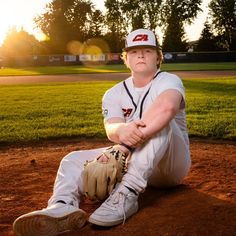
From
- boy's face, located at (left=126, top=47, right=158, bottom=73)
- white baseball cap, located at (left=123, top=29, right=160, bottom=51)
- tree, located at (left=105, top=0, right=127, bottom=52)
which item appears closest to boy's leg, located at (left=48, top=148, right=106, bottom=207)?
boy's face, located at (left=126, top=47, right=158, bottom=73)

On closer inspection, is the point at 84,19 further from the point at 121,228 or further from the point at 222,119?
the point at 121,228

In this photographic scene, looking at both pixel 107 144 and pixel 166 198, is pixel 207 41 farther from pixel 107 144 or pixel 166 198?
pixel 166 198

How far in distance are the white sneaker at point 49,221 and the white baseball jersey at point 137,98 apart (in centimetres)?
95

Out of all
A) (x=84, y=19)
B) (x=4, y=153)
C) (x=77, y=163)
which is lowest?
(x=4, y=153)

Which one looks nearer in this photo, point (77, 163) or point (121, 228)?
point (121, 228)

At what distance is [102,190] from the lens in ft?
10.5

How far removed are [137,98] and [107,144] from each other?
3.01 m

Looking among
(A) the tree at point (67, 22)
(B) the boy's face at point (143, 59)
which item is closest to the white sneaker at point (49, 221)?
(B) the boy's face at point (143, 59)

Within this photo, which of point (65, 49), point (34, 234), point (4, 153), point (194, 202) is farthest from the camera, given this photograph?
point (65, 49)

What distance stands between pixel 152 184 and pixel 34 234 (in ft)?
4.56

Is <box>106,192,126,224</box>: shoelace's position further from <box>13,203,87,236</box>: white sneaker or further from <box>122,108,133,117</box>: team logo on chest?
<box>122,108,133,117</box>: team logo on chest

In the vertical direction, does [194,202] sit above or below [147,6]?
below

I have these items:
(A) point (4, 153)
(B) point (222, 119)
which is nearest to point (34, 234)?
(A) point (4, 153)

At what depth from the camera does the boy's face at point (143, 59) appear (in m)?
3.44
